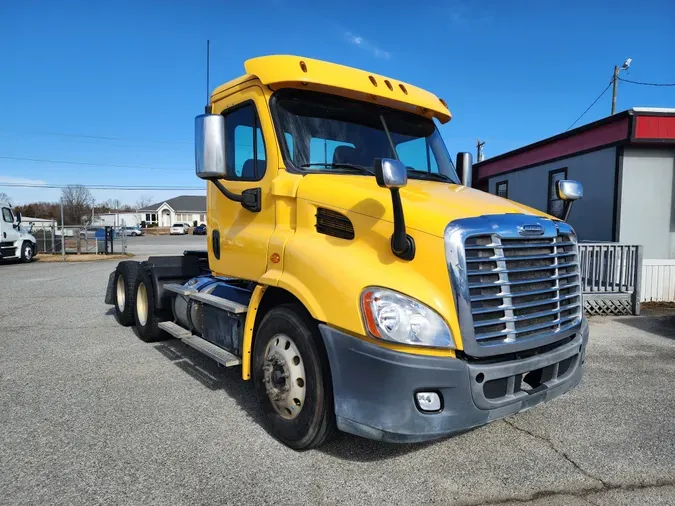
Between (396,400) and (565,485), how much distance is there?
1.29m

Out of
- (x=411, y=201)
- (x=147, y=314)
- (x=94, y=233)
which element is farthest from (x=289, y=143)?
(x=94, y=233)

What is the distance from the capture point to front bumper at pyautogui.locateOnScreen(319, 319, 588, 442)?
259 centimetres

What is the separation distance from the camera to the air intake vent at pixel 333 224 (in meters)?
3.10

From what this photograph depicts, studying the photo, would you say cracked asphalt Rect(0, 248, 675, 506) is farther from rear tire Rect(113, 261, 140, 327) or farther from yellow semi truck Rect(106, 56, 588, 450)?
rear tire Rect(113, 261, 140, 327)

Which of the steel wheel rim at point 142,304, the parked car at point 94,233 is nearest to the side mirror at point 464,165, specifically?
the steel wheel rim at point 142,304

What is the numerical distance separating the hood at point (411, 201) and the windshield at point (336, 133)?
256 mm

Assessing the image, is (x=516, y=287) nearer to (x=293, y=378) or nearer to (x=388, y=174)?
(x=388, y=174)

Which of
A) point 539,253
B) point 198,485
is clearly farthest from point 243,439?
point 539,253

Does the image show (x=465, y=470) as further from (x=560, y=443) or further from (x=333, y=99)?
(x=333, y=99)

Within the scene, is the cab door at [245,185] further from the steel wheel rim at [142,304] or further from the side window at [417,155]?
the steel wheel rim at [142,304]

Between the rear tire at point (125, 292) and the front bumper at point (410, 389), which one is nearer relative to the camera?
the front bumper at point (410, 389)

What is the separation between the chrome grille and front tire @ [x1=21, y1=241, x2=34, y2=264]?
75.8 ft

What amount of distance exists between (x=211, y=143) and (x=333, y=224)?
3.86ft

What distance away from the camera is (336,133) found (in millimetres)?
3748
